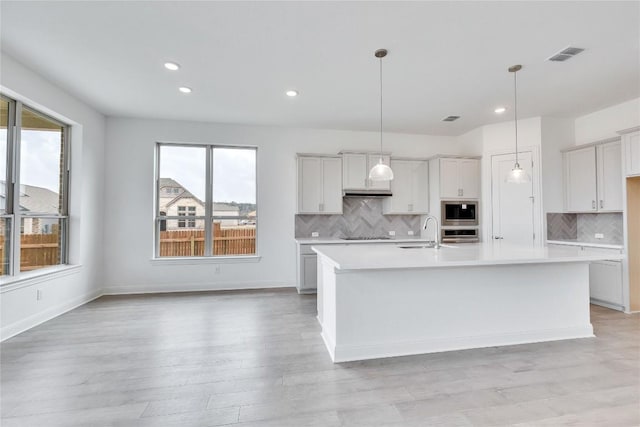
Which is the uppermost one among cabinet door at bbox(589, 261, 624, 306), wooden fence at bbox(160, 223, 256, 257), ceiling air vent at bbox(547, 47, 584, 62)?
ceiling air vent at bbox(547, 47, 584, 62)

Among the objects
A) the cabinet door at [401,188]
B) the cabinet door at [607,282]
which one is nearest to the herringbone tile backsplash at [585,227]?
the cabinet door at [607,282]

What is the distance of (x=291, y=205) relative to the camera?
5188 millimetres

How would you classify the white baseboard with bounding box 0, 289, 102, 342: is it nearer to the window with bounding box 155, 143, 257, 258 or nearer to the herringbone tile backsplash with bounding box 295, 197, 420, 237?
the window with bounding box 155, 143, 257, 258

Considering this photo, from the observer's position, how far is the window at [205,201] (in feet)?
16.1

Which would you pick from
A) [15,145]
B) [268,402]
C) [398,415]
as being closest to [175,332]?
[268,402]

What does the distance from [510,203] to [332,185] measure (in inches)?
114

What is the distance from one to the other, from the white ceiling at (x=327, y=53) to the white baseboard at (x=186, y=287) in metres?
2.71

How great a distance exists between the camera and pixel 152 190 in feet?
15.6

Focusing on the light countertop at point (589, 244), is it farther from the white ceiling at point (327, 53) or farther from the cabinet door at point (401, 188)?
the cabinet door at point (401, 188)

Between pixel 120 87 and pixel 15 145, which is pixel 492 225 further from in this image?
pixel 15 145

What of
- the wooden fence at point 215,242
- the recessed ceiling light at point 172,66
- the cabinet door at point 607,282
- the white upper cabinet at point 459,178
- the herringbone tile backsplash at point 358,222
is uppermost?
the recessed ceiling light at point 172,66

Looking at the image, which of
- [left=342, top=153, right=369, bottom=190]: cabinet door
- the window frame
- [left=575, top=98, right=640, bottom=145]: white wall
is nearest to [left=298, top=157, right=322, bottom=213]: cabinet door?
[left=342, top=153, right=369, bottom=190]: cabinet door

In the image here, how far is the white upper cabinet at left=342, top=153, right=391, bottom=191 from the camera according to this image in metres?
5.03

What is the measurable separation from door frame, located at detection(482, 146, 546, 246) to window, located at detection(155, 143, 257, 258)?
3.95 m
